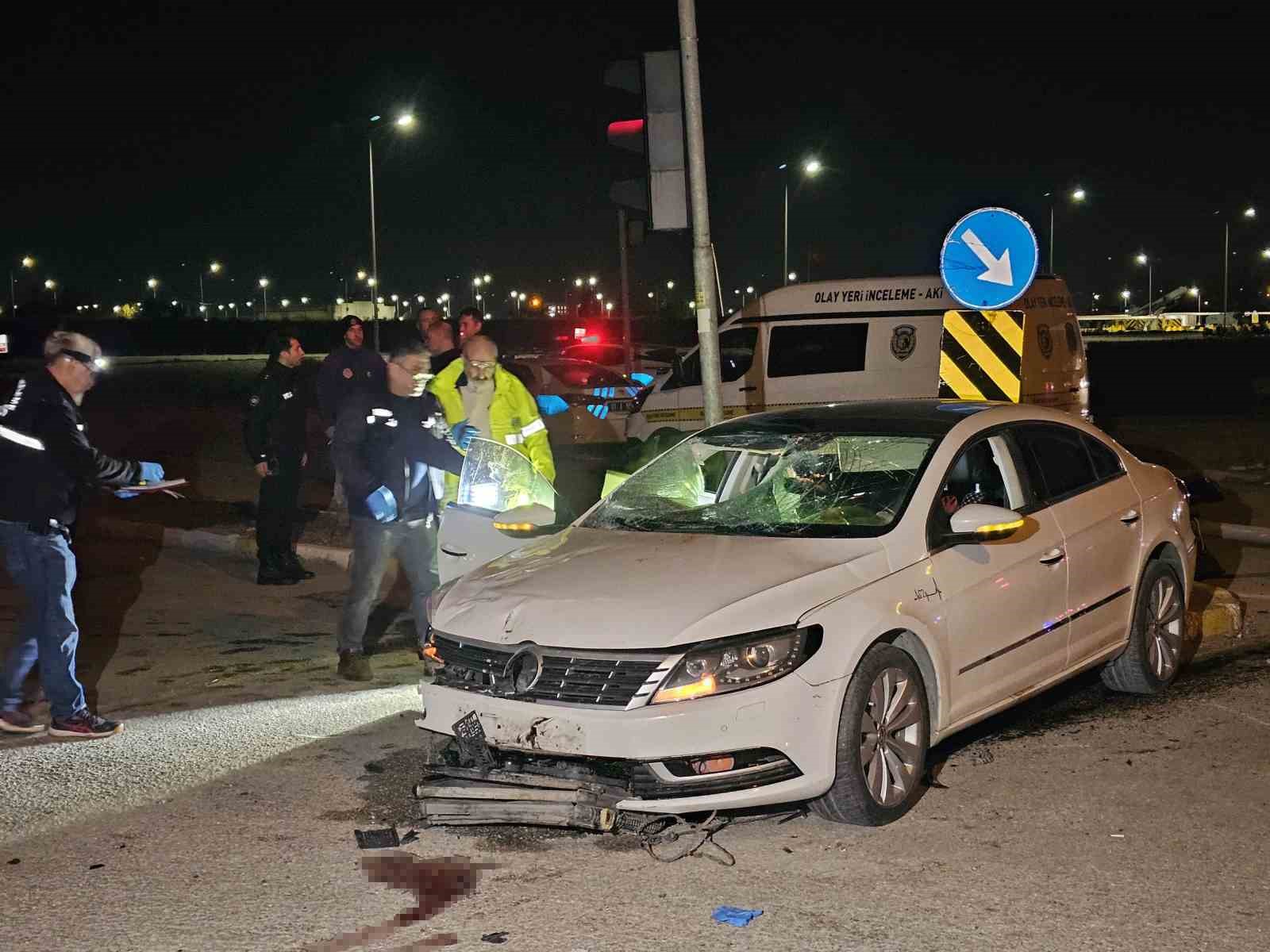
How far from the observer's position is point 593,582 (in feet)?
17.6

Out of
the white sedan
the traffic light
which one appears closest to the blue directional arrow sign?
the traffic light

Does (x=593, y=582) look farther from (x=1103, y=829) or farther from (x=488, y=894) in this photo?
(x=1103, y=829)

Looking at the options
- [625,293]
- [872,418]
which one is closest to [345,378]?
[872,418]

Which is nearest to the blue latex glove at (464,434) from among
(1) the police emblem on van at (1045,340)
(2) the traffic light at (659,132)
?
(2) the traffic light at (659,132)

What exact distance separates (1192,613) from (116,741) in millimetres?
6021

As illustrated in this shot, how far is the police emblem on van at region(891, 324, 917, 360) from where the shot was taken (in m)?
16.8

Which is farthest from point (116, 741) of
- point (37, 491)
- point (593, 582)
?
point (593, 582)

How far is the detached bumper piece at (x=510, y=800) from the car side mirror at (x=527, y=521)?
1.55 metres

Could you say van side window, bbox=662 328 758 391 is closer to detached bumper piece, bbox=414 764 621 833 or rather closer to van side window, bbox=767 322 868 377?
van side window, bbox=767 322 868 377

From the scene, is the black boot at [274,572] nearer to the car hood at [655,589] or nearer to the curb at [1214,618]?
the car hood at [655,589]

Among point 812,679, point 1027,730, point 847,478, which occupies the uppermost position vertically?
point 847,478

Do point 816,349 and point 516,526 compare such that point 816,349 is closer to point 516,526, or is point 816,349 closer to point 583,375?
point 583,375

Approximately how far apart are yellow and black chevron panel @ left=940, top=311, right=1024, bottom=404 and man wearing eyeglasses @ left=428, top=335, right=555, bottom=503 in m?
2.97

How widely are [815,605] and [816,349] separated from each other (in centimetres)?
1263
